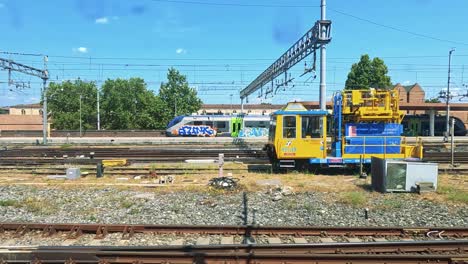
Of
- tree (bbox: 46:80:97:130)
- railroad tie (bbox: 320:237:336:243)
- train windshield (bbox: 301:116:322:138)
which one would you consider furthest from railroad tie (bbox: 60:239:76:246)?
tree (bbox: 46:80:97:130)

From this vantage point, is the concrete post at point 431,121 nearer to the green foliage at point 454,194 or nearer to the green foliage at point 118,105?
the green foliage at point 118,105

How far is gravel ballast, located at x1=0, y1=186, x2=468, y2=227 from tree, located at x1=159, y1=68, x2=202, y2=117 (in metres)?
55.7

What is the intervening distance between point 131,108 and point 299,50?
45261 mm

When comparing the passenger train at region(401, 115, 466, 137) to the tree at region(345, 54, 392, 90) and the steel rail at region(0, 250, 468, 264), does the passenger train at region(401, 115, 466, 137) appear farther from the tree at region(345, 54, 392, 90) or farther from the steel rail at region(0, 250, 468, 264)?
the steel rail at region(0, 250, 468, 264)

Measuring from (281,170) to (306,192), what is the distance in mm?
4656

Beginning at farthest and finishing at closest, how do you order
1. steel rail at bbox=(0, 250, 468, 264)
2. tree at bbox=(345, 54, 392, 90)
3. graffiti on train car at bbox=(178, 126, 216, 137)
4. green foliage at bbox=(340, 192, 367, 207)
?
tree at bbox=(345, 54, 392, 90) → graffiti on train car at bbox=(178, 126, 216, 137) → green foliage at bbox=(340, 192, 367, 207) → steel rail at bbox=(0, 250, 468, 264)

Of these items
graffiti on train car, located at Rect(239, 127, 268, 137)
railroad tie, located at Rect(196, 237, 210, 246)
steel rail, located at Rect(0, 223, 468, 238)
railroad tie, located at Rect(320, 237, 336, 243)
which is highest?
graffiti on train car, located at Rect(239, 127, 268, 137)

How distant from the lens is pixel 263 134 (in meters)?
51.3

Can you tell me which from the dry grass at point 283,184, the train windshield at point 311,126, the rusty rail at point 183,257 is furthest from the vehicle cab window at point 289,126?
the rusty rail at point 183,257

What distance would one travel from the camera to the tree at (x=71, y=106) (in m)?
66.1

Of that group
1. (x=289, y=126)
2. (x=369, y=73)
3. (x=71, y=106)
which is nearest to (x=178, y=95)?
(x=71, y=106)

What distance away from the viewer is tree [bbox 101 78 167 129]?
65.6 metres

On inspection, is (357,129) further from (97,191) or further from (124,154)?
(124,154)

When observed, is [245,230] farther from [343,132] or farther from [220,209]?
[343,132]
